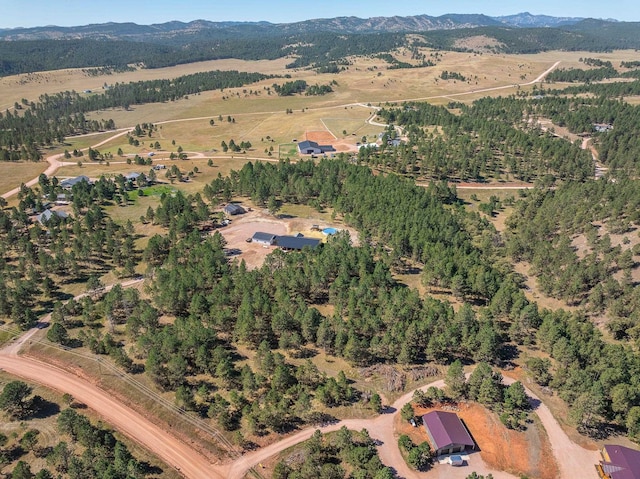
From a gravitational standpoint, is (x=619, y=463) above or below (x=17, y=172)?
below

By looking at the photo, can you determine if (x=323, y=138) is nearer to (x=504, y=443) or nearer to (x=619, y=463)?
(x=504, y=443)

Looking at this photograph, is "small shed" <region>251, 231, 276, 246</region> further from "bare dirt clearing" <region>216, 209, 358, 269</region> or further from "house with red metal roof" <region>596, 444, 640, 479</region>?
"house with red metal roof" <region>596, 444, 640, 479</region>

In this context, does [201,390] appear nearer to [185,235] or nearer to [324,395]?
[324,395]

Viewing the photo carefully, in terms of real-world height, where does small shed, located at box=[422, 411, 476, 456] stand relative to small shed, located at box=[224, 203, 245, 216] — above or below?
below

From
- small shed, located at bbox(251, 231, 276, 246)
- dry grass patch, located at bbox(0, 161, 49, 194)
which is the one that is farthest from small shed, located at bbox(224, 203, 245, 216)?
dry grass patch, located at bbox(0, 161, 49, 194)

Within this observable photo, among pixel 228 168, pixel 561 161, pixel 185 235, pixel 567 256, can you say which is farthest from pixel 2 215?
pixel 561 161

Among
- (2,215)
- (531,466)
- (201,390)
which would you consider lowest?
(531,466)

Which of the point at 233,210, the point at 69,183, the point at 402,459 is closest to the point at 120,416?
the point at 402,459
